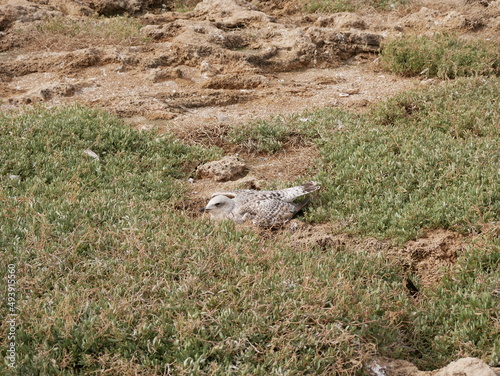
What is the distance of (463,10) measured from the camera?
12.9m

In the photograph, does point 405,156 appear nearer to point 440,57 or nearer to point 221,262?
point 221,262

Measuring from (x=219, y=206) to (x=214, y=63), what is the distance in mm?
5391

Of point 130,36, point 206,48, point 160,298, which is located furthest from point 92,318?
point 130,36

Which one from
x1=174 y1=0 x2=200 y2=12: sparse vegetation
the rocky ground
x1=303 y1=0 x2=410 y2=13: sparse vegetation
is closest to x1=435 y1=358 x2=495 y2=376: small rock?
the rocky ground

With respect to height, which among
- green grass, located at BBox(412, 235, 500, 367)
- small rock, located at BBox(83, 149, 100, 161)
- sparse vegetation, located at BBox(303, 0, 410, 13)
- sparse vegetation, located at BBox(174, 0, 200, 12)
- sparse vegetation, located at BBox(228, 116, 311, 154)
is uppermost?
sparse vegetation, located at BBox(174, 0, 200, 12)

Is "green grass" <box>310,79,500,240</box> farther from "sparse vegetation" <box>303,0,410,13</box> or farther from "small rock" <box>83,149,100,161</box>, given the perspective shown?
"sparse vegetation" <box>303,0,410,13</box>

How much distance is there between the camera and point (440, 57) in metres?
9.53

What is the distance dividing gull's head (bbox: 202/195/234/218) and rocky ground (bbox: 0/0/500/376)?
514mm

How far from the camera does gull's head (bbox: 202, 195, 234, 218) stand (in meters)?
5.53

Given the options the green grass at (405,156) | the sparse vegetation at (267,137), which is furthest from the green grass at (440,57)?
the sparse vegetation at (267,137)

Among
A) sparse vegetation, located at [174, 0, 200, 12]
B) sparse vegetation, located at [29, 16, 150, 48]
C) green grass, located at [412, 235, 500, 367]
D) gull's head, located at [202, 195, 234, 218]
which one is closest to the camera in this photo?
green grass, located at [412, 235, 500, 367]

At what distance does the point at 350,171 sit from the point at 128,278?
321cm

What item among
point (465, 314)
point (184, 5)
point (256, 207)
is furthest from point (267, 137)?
point (184, 5)

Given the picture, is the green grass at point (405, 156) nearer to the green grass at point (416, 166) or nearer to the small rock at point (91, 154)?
the green grass at point (416, 166)
